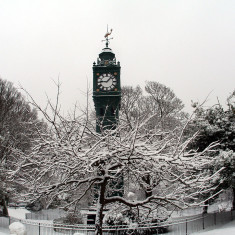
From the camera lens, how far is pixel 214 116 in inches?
551

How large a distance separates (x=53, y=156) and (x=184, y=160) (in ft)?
9.33

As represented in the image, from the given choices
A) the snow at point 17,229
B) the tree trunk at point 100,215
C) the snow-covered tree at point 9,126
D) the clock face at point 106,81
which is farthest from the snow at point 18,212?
the tree trunk at point 100,215

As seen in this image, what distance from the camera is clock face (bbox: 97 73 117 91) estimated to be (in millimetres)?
20234

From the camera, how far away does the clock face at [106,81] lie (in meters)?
20.2

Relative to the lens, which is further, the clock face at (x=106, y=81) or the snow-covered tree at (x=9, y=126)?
the clock face at (x=106, y=81)

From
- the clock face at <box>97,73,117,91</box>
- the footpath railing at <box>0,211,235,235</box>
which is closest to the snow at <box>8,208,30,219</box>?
the footpath railing at <box>0,211,235,235</box>

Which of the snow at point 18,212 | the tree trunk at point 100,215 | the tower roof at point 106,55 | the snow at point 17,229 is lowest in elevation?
the snow at point 18,212

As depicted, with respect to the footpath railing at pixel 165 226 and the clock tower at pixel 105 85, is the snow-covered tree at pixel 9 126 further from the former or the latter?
the clock tower at pixel 105 85

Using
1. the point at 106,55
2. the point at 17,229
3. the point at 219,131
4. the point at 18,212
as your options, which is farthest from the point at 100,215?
the point at 18,212

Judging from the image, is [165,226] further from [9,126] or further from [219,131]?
[9,126]

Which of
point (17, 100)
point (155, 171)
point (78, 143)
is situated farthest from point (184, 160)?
point (17, 100)

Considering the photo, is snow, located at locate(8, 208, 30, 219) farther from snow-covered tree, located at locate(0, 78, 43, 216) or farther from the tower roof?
the tower roof

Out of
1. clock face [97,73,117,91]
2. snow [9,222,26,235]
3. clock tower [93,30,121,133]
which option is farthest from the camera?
clock face [97,73,117,91]

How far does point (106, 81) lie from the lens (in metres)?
20.4
